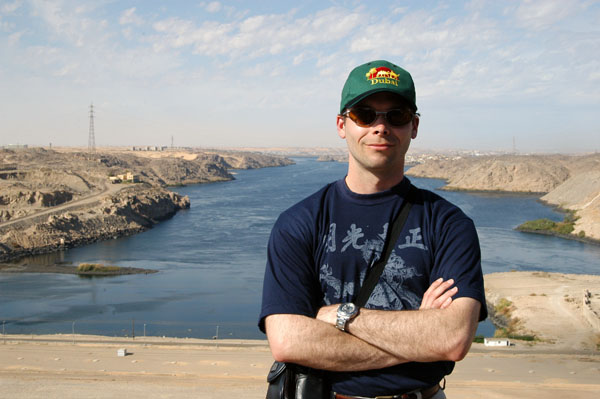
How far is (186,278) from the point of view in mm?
29844

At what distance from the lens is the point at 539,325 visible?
19.8 meters

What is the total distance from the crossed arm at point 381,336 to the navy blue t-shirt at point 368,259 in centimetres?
5

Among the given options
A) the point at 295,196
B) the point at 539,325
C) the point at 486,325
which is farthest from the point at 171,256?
the point at 295,196

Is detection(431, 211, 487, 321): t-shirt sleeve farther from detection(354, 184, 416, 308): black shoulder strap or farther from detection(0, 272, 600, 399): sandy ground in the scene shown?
detection(0, 272, 600, 399): sandy ground

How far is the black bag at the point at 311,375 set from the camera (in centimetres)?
196

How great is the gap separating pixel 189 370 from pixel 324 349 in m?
10.4

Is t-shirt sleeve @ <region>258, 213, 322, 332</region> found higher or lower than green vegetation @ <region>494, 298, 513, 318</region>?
higher

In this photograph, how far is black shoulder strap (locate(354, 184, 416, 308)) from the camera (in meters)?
2.03

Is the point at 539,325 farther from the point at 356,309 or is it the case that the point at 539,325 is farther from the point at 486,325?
the point at 356,309

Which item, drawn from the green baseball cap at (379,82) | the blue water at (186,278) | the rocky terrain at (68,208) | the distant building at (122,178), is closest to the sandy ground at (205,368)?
the blue water at (186,278)

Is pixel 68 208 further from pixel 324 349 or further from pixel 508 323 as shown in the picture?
pixel 324 349

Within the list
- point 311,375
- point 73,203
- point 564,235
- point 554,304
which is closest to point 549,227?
point 564,235

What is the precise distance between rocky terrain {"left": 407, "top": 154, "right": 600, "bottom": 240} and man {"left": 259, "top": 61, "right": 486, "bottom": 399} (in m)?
50.9

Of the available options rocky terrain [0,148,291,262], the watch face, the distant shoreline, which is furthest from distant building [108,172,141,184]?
the watch face
